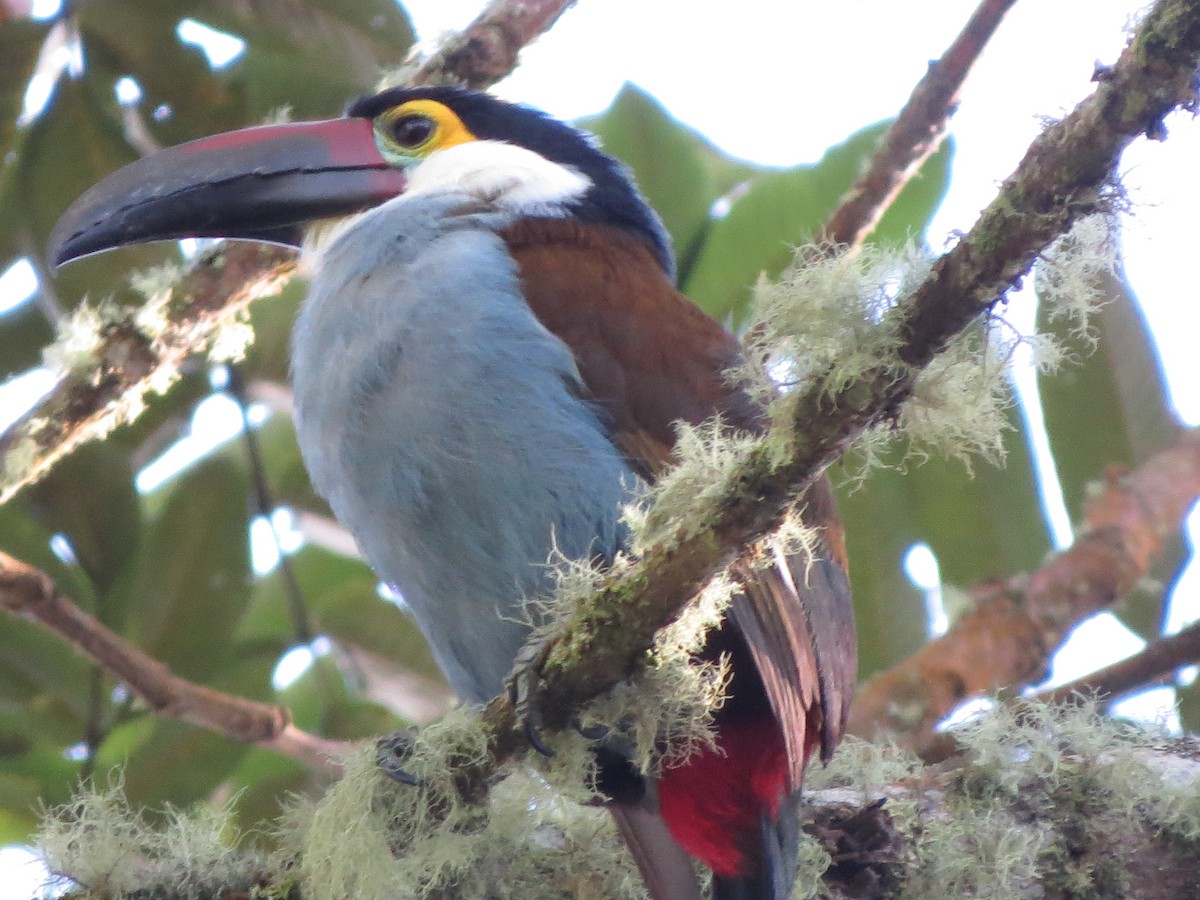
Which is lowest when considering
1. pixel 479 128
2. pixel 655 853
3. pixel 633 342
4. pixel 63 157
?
pixel 655 853

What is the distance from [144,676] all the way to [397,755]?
0.90 metres

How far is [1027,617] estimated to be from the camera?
10.2 feet

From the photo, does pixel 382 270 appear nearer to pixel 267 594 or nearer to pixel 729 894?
pixel 729 894

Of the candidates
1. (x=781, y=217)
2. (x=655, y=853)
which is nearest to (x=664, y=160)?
(x=781, y=217)

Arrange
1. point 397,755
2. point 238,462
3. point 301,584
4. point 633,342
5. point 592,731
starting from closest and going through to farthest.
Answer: point 592,731 → point 397,755 → point 633,342 → point 238,462 → point 301,584

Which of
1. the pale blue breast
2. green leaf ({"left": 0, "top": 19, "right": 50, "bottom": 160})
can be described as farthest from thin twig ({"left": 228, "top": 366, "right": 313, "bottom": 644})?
the pale blue breast

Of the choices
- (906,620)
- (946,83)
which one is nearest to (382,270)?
(946,83)

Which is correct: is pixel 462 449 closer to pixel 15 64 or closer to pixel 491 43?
pixel 491 43

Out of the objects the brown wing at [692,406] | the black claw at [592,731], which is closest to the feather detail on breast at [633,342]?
the brown wing at [692,406]

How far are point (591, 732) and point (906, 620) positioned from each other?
161 cm

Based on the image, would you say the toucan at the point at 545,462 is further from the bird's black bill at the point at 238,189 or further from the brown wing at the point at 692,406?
the bird's black bill at the point at 238,189

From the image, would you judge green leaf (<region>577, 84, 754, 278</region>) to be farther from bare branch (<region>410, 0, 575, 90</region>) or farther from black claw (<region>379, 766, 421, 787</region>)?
black claw (<region>379, 766, 421, 787</region>)

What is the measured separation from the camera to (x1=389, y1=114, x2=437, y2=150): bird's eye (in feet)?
9.53

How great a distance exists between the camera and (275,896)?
2025 millimetres
